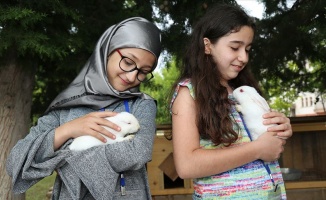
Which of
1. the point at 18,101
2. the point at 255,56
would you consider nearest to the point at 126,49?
the point at 18,101

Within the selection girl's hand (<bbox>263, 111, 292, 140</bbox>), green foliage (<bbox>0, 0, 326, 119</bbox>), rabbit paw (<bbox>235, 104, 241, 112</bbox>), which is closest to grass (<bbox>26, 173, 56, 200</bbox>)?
green foliage (<bbox>0, 0, 326, 119</bbox>)

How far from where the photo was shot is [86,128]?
154cm

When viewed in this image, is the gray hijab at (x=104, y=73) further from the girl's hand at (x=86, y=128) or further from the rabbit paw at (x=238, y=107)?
the rabbit paw at (x=238, y=107)

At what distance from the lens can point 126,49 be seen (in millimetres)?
1772

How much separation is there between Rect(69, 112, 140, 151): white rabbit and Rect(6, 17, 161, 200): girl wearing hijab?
0.02m

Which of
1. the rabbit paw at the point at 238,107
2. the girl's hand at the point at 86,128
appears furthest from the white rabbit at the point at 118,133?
the rabbit paw at the point at 238,107

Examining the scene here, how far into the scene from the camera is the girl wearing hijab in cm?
149

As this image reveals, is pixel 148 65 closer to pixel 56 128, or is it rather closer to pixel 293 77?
pixel 56 128

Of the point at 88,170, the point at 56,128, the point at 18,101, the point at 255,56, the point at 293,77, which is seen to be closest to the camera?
the point at 88,170

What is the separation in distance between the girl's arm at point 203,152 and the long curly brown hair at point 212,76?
0.18ft

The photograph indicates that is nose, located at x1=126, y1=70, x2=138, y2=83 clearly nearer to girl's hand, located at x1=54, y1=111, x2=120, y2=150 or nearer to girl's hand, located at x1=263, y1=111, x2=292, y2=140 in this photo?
girl's hand, located at x1=54, y1=111, x2=120, y2=150

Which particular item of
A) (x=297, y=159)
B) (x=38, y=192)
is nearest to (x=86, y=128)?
(x=297, y=159)

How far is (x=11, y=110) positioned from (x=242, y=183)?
1.77 metres

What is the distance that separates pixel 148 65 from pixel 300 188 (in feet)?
6.69
